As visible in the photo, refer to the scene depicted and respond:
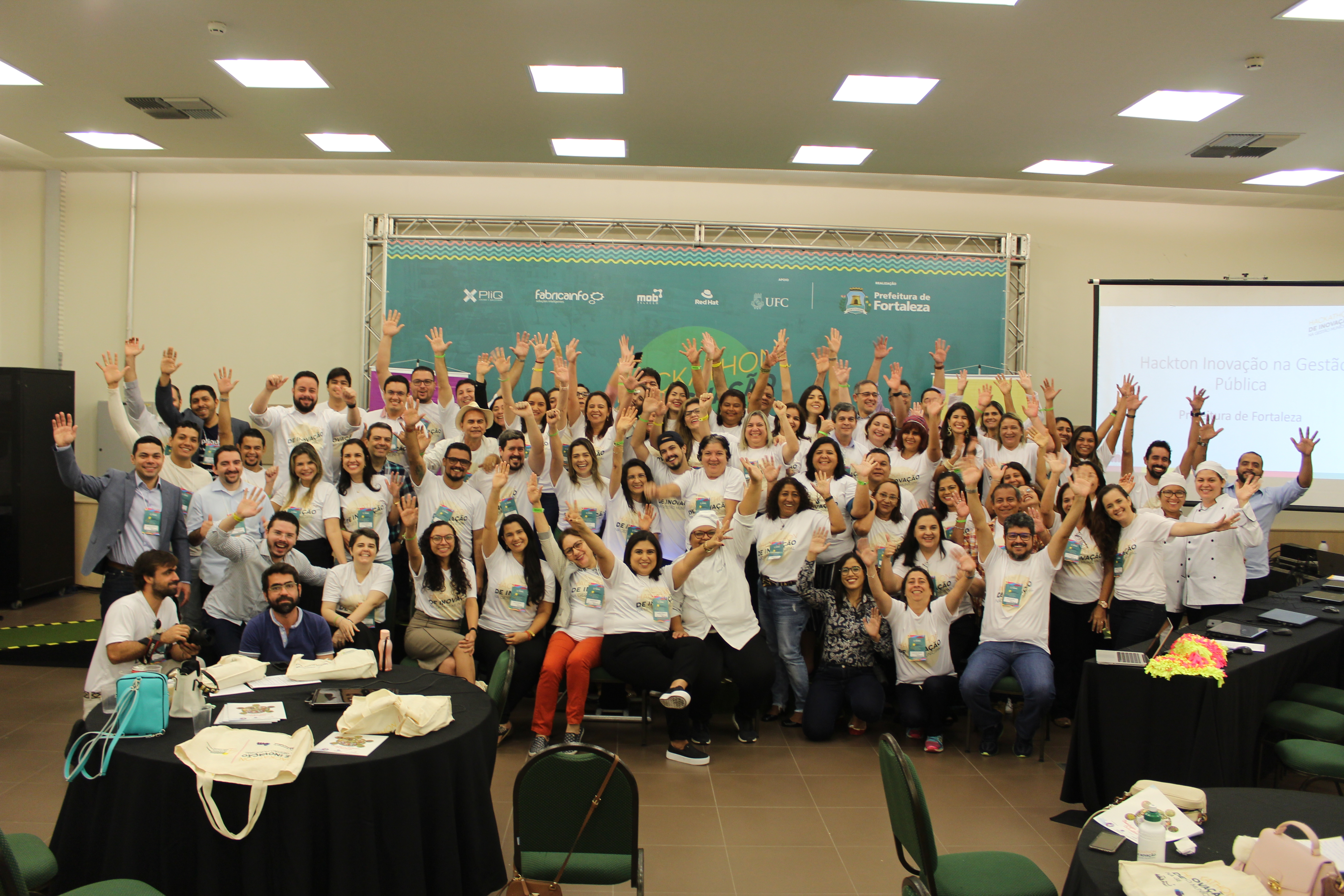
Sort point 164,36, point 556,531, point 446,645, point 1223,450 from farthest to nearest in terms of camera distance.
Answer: point 1223,450
point 556,531
point 164,36
point 446,645

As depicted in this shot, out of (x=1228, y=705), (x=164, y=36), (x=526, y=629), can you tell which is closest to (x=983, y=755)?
(x=1228, y=705)

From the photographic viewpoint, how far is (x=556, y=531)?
5512mm

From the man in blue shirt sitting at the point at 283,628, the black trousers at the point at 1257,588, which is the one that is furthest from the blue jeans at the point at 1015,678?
the man in blue shirt sitting at the point at 283,628

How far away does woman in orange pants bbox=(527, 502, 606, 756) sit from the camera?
4684 mm

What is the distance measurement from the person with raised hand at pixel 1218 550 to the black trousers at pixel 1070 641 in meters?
0.78

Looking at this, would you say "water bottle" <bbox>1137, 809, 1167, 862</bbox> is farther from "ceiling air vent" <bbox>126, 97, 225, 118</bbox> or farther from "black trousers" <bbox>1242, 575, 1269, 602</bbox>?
"ceiling air vent" <bbox>126, 97, 225, 118</bbox>

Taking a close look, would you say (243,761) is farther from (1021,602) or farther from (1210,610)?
(1210,610)

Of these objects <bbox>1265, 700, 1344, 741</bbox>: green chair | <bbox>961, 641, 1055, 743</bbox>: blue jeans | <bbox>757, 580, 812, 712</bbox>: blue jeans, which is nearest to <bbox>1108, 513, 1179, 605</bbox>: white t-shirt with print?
<bbox>961, 641, 1055, 743</bbox>: blue jeans

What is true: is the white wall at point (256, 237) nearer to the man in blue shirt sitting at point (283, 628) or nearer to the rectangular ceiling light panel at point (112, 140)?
the rectangular ceiling light panel at point (112, 140)

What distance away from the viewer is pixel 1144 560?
16.3 feet

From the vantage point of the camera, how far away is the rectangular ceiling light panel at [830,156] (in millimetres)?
6984

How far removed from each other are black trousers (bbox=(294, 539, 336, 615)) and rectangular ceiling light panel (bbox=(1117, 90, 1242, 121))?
601 cm

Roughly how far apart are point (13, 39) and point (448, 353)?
3.61 meters

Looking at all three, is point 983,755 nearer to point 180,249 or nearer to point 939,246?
point 939,246
